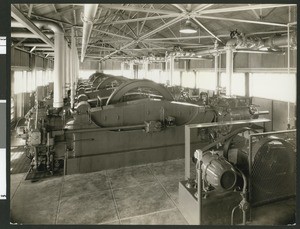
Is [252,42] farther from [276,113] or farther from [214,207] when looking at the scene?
[214,207]

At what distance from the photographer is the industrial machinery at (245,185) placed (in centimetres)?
307

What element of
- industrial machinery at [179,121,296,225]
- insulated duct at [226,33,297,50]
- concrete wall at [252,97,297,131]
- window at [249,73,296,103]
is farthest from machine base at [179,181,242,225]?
concrete wall at [252,97,297,131]

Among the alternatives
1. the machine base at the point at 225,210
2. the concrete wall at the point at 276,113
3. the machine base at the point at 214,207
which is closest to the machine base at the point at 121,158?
the machine base at the point at 225,210

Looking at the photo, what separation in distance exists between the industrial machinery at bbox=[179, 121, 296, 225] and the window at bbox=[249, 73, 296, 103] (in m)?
5.83

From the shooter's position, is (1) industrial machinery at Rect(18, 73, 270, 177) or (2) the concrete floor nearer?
(2) the concrete floor

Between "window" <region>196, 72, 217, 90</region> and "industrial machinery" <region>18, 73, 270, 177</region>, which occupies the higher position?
"window" <region>196, 72, 217, 90</region>

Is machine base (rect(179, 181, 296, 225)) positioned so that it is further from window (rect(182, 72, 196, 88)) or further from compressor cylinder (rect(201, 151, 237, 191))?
window (rect(182, 72, 196, 88))

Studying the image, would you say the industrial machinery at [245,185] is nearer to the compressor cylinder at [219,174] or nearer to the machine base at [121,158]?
the compressor cylinder at [219,174]

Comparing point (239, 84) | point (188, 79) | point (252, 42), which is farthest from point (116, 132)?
point (188, 79)

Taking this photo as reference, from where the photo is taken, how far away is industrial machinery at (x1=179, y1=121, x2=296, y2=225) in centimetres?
307

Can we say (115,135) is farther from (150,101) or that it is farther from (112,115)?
(150,101)

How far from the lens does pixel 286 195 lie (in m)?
3.51

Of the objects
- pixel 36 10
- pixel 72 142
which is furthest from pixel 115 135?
pixel 36 10

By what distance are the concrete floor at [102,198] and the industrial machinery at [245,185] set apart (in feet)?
1.56
